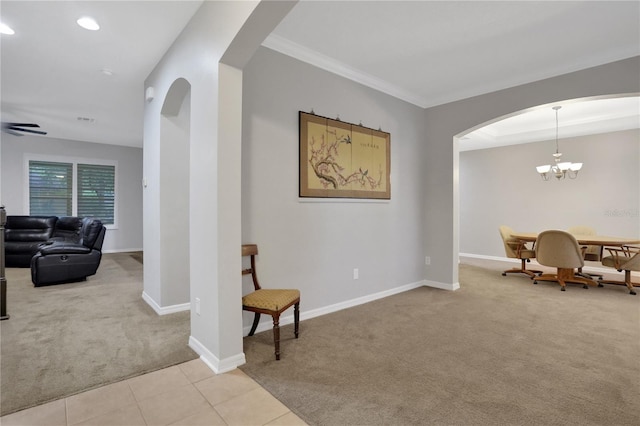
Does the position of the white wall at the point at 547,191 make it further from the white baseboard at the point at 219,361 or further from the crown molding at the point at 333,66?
the white baseboard at the point at 219,361

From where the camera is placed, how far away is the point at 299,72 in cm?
317

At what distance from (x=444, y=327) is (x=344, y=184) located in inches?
70.2

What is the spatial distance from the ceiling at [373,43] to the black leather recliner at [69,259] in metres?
2.12

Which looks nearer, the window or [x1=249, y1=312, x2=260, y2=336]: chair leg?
[x1=249, y1=312, x2=260, y2=336]: chair leg

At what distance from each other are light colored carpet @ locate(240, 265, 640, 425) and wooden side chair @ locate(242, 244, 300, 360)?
0.20 meters

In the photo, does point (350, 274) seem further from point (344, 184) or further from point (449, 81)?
point (449, 81)

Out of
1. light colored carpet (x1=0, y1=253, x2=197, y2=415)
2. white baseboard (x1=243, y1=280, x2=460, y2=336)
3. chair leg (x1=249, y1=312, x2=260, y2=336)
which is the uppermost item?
chair leg (x1=249, y1=312, x2=260, y2=336)

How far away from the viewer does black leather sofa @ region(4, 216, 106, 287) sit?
4.41m

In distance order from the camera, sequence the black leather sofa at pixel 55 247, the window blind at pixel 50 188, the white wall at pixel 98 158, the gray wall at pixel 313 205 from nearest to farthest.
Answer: the gray wall at pixel 313 205 → the black leather sofa at pixel 55 247 → the white wall at pixel 98 158 → the window blind at pixel 50 188

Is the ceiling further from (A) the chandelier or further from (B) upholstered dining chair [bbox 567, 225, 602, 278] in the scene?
(B) upholstered dining chair [bbox 567, 225, 602, 278]

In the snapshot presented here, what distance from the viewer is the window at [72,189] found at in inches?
273

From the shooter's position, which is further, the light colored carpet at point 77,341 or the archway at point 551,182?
the archway at point 551,182

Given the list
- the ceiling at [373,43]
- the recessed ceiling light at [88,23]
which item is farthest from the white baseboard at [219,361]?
the recessed ceiling light at [88,23]

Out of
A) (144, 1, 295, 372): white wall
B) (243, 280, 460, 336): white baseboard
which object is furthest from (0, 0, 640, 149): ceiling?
(243, 280, 460, 336): white baseboard
